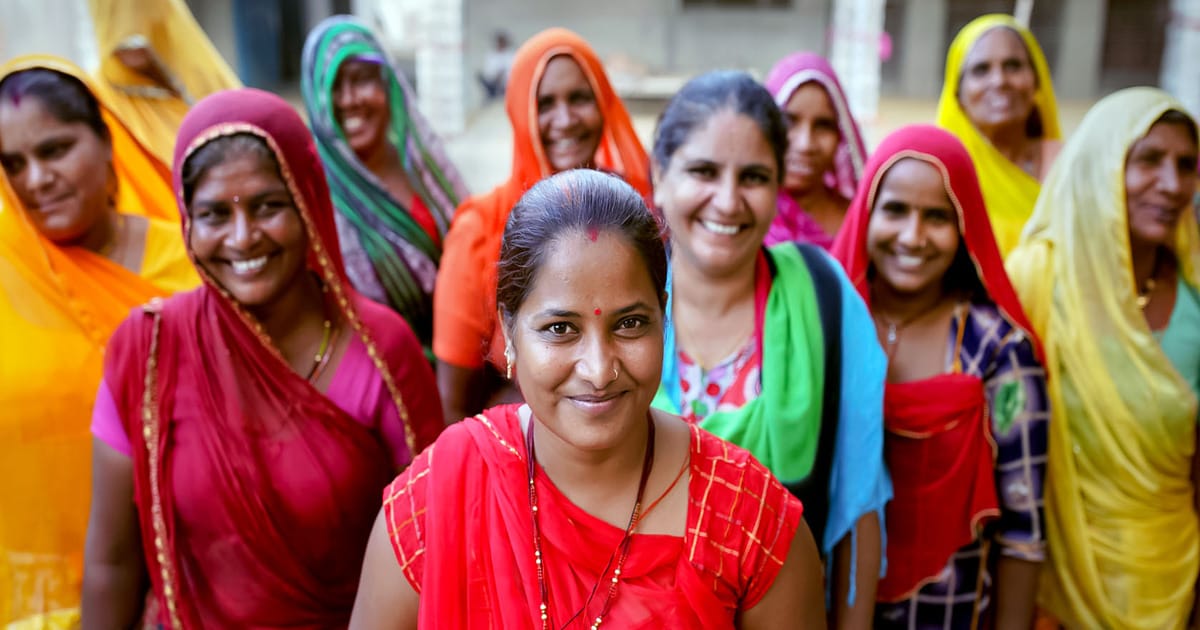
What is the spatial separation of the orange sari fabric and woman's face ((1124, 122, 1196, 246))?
4.96 feet

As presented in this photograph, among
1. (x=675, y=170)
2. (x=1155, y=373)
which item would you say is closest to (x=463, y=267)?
(x=675, y=170)

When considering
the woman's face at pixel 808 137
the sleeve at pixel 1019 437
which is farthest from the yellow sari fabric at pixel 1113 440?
the woman's face at pixel 808 137

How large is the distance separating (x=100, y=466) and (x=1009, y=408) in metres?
2.20

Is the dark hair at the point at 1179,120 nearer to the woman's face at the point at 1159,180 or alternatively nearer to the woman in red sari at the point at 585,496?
the woman's face at the point at 1159,180

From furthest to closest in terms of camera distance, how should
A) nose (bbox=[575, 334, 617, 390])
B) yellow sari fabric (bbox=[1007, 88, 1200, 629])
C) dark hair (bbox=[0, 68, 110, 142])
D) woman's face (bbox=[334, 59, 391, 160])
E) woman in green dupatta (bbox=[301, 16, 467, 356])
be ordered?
1. woman's face (bbox=[334, 59, 391, 160])
2. woman in green dupatta (bbox=[301, 16, 467, 356])
3. yellow sari fabric (bbox=[1007, 88, 1200, 629])
4. dark hair (bbox=[0, 68, 110, 142])
5. nose (bbox=[575, 334, 617, 390])

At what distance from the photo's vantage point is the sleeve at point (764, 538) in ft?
4.78

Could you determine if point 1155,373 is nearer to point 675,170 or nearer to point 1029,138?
point 675,170

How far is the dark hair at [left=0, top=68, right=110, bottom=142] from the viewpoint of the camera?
2.42 m

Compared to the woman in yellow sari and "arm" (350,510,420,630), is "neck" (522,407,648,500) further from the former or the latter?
the woman in yellow sari

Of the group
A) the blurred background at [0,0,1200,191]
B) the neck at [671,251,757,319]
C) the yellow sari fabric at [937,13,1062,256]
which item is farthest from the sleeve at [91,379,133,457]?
the blurred background at [0,0,1200,191]

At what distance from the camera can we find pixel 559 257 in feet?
4.62

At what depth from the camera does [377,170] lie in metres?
3.79

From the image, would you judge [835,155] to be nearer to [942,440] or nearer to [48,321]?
[942,440]

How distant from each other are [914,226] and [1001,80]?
204 centimetres
